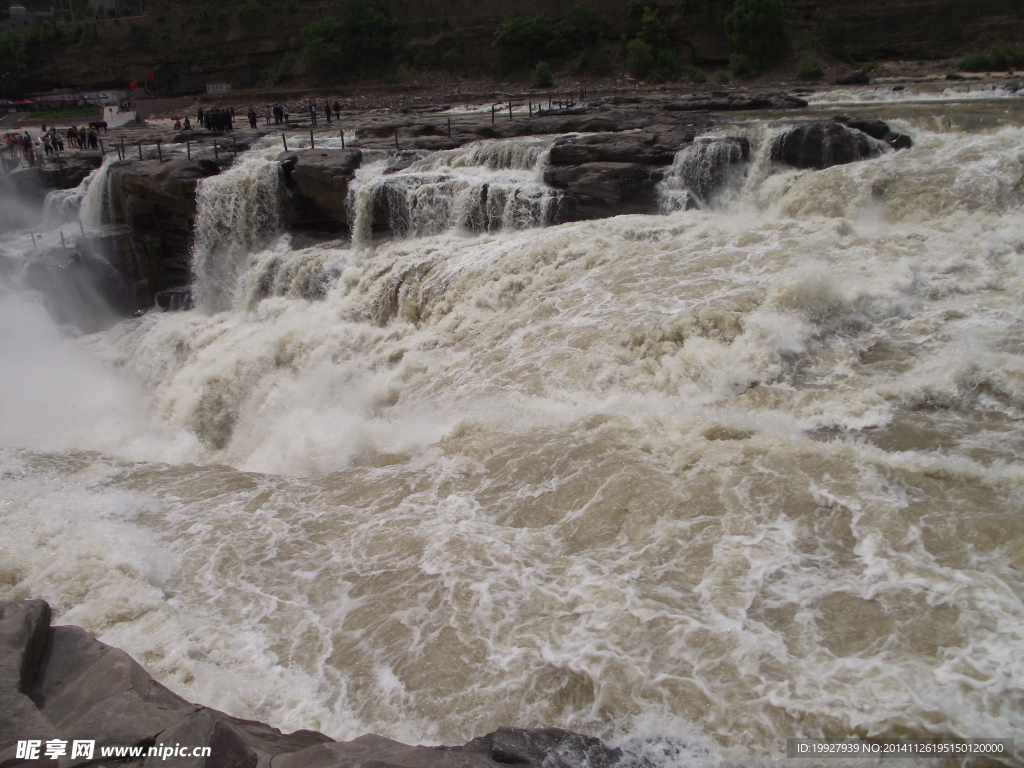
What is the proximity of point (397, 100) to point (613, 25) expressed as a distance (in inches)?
442

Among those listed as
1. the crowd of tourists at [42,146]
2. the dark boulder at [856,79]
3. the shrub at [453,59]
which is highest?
the shrub at [453,59]

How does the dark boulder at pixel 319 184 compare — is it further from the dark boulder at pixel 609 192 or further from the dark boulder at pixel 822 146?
the dark boulder at pixel 822 146

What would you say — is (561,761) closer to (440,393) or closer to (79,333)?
(440,393)

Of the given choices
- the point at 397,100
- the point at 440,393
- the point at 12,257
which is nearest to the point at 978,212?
the point at 440,393

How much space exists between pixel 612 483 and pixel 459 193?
8.23 meters

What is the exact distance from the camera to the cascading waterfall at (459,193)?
12312 mm

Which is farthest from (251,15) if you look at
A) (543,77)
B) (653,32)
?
(653,32)

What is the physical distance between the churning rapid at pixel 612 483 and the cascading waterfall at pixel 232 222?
322cm

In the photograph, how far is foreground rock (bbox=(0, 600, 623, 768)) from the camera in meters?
3.32

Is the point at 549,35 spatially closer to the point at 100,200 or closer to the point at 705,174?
the point at 100,200

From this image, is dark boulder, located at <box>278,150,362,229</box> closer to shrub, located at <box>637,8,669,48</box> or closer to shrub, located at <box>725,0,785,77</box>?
shrub, located at <box>725,0,785,77</box>

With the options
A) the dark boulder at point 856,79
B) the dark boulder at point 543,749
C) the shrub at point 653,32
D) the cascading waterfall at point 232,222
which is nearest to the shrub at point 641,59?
the shrub at point 653,32

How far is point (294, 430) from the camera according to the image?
8961mm

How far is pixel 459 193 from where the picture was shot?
12.8m
